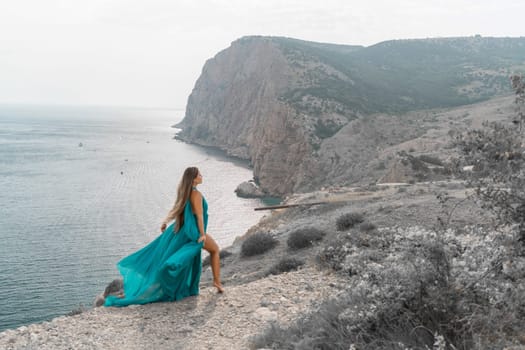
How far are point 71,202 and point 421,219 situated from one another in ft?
133

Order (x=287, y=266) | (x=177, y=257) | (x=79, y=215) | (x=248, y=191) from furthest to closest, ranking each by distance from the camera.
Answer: (x=248, y=191) → (x=79, y=215) → (x=287, y=266) → (x=177, y=257)

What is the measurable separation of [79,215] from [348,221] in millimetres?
33955

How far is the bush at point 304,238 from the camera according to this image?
36.6ft

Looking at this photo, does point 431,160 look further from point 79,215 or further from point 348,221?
point 79,215

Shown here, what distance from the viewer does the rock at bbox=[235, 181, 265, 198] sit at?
5406cm

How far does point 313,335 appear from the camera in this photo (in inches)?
162

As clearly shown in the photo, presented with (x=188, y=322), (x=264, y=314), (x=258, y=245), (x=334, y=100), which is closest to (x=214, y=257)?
(x=188, y=322)

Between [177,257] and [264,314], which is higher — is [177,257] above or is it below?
above

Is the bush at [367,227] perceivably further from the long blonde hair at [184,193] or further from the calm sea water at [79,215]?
the calm sea water at [79,215]

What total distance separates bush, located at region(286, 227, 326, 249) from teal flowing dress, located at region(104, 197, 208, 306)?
16.0ft

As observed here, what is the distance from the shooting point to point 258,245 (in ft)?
41.7

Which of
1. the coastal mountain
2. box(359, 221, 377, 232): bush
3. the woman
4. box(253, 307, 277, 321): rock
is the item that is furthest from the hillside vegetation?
box(253, 307, 277, 321): rock

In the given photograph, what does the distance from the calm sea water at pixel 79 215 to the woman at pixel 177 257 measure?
17107 millimetres

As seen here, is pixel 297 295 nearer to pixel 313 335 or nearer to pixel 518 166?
pixel 313 335
